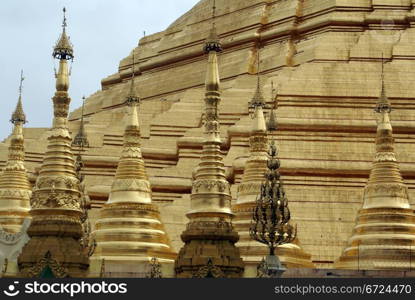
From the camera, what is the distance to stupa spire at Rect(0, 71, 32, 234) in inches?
1442

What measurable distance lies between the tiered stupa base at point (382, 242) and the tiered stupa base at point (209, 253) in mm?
6008

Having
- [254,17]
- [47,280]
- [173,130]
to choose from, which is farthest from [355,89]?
[47,280]

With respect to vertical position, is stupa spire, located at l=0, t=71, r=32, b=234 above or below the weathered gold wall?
below

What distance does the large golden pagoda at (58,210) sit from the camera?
27281 mm

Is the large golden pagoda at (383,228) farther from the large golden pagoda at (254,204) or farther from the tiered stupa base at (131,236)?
the tiered stupa base at (131,236)

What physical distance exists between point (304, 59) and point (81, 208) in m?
18.1

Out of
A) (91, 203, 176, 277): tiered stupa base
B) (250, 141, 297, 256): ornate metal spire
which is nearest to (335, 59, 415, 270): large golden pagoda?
(91, 203, 176, 277): tiered stupa base

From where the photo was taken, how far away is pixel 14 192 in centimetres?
3694

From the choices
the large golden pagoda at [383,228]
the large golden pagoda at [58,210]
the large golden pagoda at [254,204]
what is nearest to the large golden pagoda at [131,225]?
the large golden pagoda at [254,204]

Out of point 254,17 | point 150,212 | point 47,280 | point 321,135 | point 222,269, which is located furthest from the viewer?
point 254,17

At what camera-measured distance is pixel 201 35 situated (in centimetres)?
5259

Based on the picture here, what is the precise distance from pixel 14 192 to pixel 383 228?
10.3m

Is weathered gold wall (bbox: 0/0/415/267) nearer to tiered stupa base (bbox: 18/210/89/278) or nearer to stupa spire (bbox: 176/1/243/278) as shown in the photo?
stupa spire (bbox: 176/1/243/278)

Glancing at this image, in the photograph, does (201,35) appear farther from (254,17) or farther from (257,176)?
(257,176)
